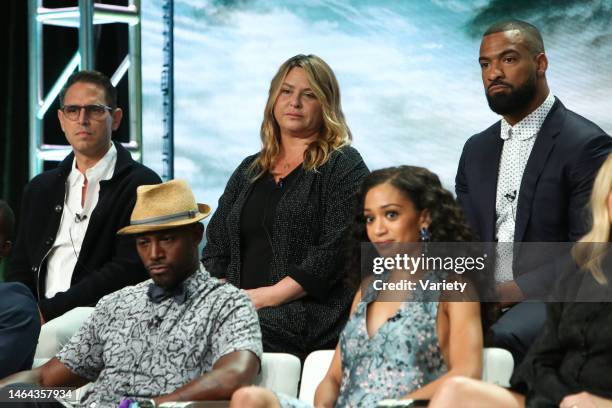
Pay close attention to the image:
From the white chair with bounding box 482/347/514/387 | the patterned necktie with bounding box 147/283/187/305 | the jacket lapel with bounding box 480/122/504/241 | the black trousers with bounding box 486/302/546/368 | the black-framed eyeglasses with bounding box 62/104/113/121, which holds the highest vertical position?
the black-framed eyeglasses with bounding box 62/104/113/121

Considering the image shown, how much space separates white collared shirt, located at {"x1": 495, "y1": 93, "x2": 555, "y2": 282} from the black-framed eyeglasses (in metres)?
1.71

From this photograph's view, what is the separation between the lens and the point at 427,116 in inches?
203

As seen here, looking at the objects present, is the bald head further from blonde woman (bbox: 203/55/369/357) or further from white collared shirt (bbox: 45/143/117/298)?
white collared shirt (bbox: 45/143/117/298)

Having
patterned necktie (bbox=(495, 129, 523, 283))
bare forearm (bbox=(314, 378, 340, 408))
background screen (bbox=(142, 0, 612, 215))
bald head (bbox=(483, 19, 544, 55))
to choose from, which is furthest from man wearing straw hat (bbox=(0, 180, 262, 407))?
background screen (bbox=(142, 0, 612, 215))

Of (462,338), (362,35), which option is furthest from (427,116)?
(462,338)

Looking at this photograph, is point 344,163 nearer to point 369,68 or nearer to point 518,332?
point 518,332

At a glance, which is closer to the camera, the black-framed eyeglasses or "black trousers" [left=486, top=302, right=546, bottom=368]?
"black trousers" [left=486, top=302, right=546, bottom=368]

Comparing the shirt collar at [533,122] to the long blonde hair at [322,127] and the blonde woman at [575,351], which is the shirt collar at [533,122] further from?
the blonde woman at [575,351]

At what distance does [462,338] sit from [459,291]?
0.54 ft

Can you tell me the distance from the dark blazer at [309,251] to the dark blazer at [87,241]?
1.30 ft

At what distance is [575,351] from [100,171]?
235 cm

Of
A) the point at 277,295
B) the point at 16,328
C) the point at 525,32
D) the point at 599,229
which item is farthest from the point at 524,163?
the point at 16,328

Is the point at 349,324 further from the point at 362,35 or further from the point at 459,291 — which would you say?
the point at 362,35

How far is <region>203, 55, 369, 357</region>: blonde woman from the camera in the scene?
4020mm
